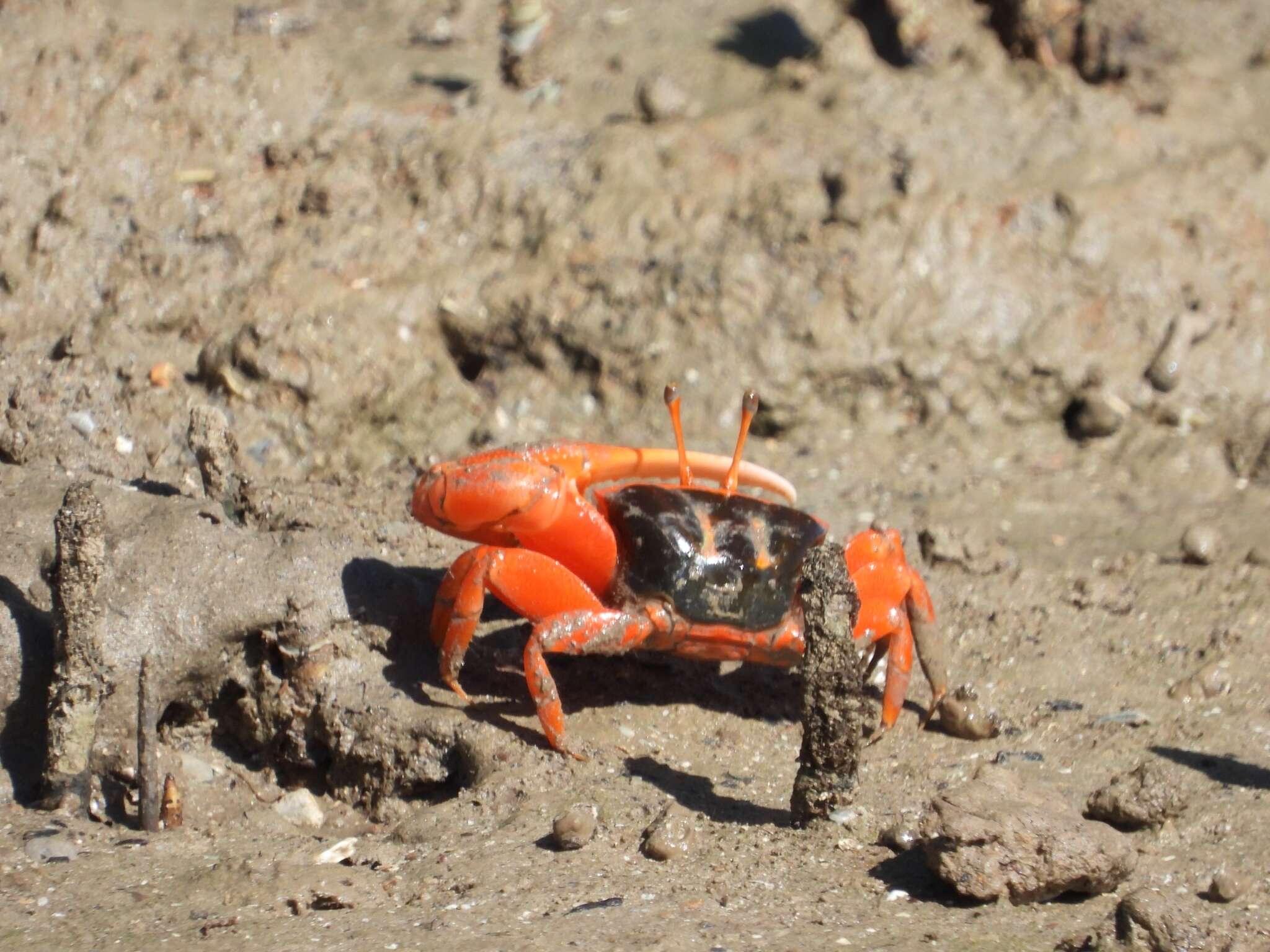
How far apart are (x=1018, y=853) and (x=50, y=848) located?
2400mm

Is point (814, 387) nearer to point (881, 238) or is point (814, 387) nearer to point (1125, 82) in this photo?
point (881, 238)

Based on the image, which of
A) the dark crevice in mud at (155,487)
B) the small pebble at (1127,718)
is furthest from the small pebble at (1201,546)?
the dark crevice in mud at (155,487)

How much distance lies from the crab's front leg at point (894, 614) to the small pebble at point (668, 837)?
2.92 ft

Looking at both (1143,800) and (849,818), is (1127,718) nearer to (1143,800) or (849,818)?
(1143,800)

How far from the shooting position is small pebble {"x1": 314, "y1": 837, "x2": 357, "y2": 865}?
11.6 feet


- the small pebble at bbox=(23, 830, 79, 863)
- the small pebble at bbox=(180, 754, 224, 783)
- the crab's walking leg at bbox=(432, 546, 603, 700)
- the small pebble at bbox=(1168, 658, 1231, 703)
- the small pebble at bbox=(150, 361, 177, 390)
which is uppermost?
the small pebble at bbox=(150, 361, 177, 390)

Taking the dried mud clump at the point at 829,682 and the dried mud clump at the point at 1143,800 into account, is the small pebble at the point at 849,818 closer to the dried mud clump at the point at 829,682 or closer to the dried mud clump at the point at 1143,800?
the dried mud clump at the point at 829,682

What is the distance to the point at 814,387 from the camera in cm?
583

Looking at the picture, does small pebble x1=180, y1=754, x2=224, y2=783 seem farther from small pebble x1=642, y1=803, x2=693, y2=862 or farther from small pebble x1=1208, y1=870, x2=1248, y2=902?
small pebble x1=1208, y1=870, x2=1248, y2=902

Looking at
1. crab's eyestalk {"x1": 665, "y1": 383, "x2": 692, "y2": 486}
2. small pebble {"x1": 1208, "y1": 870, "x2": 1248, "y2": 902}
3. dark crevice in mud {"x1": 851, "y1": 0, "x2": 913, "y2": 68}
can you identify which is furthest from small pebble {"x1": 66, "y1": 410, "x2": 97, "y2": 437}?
dark crevice in mud {"x1": 851, "y1": 0, "x2": 913, "y2": 68}

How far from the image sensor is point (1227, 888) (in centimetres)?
327

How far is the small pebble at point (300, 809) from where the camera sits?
3934 mm

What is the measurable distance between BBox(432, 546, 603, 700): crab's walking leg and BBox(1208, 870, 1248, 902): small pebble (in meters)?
1.76

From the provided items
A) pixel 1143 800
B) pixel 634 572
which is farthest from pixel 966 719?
pixel 634 572
